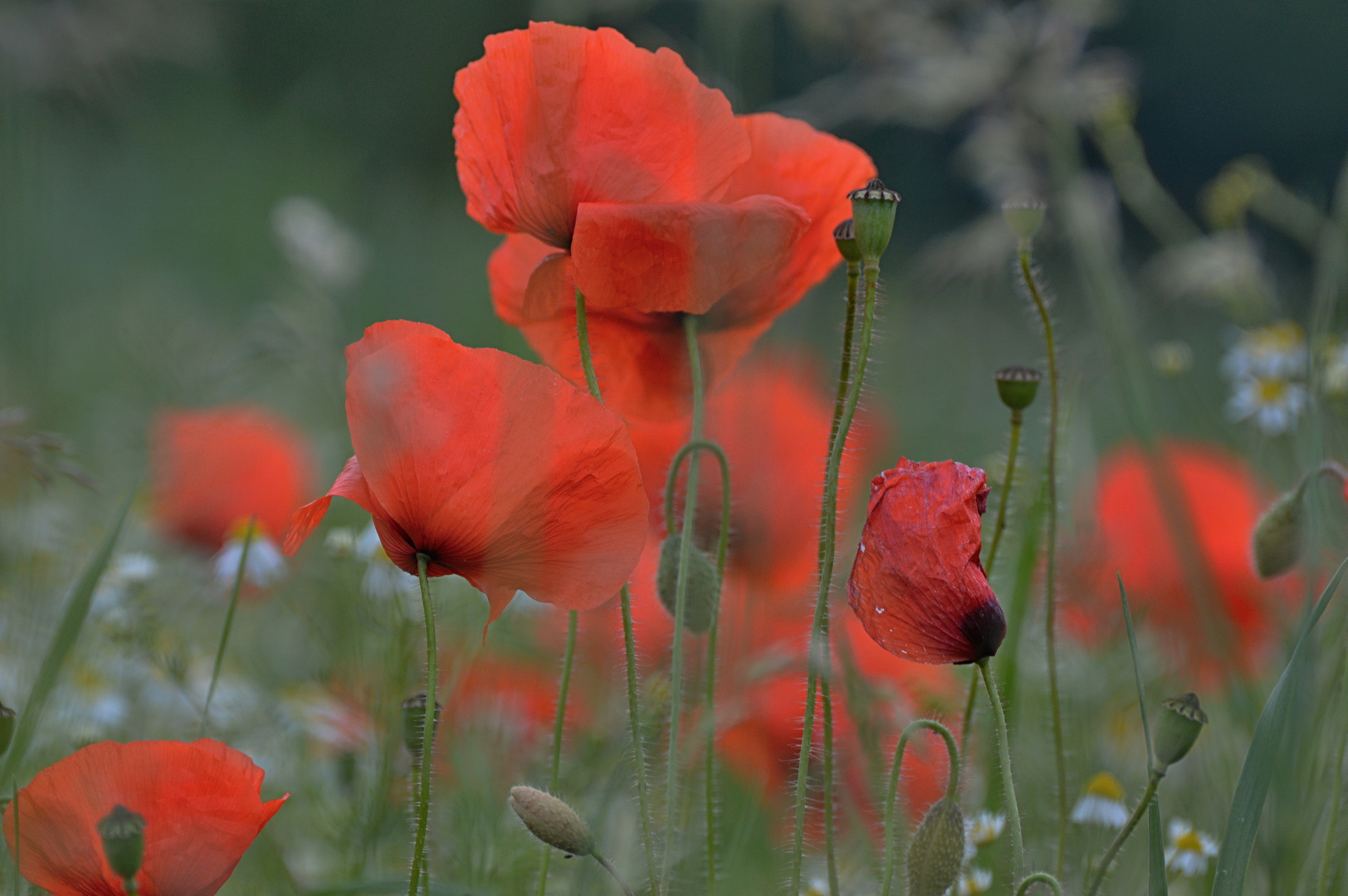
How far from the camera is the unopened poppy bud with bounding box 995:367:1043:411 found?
601 millimetres

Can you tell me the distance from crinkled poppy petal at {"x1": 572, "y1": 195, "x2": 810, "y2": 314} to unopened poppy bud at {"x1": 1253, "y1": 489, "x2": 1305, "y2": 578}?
0.34m

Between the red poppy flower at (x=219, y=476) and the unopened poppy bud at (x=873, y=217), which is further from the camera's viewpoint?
the red poppy flower at (x=219, y=476)

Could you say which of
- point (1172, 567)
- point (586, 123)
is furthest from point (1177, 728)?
point (1172, 567)

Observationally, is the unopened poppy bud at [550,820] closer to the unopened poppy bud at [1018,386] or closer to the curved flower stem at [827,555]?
the curved flower stem at [827,555]

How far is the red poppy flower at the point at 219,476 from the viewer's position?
1232mm

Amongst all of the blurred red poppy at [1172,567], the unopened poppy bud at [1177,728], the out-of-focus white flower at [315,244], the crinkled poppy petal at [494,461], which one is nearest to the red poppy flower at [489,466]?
the crinkled poppy petal at [494,461]

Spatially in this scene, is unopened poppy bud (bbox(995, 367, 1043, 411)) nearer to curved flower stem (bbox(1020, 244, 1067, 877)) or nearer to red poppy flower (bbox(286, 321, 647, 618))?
curved flower stem (bbox(1020, 244, 1067, 877))

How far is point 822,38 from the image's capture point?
150 centimetres

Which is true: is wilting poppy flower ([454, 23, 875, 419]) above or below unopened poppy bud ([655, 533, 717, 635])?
above

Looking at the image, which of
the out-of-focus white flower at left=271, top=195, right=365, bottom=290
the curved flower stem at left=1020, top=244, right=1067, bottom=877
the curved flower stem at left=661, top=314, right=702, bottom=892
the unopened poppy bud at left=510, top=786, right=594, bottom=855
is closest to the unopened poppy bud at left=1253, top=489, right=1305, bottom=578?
the curved flower stem at left=1020, top=244, right=1067, bottom=877

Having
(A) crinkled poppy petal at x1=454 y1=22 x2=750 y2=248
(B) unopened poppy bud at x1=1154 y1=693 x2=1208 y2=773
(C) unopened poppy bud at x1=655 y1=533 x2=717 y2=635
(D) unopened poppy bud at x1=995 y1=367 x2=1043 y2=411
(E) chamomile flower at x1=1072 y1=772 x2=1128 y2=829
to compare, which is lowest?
(B) unopened poppy bud at x1=1154 y1=693 x2=1208 y2=773

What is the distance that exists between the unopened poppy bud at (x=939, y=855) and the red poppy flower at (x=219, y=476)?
0.82m

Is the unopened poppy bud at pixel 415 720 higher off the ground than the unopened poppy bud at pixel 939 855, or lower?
higher

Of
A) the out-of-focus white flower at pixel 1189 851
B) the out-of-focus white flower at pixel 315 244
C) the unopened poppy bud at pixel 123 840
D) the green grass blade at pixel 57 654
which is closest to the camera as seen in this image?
the unopened poppy bud at pixel 123 840
